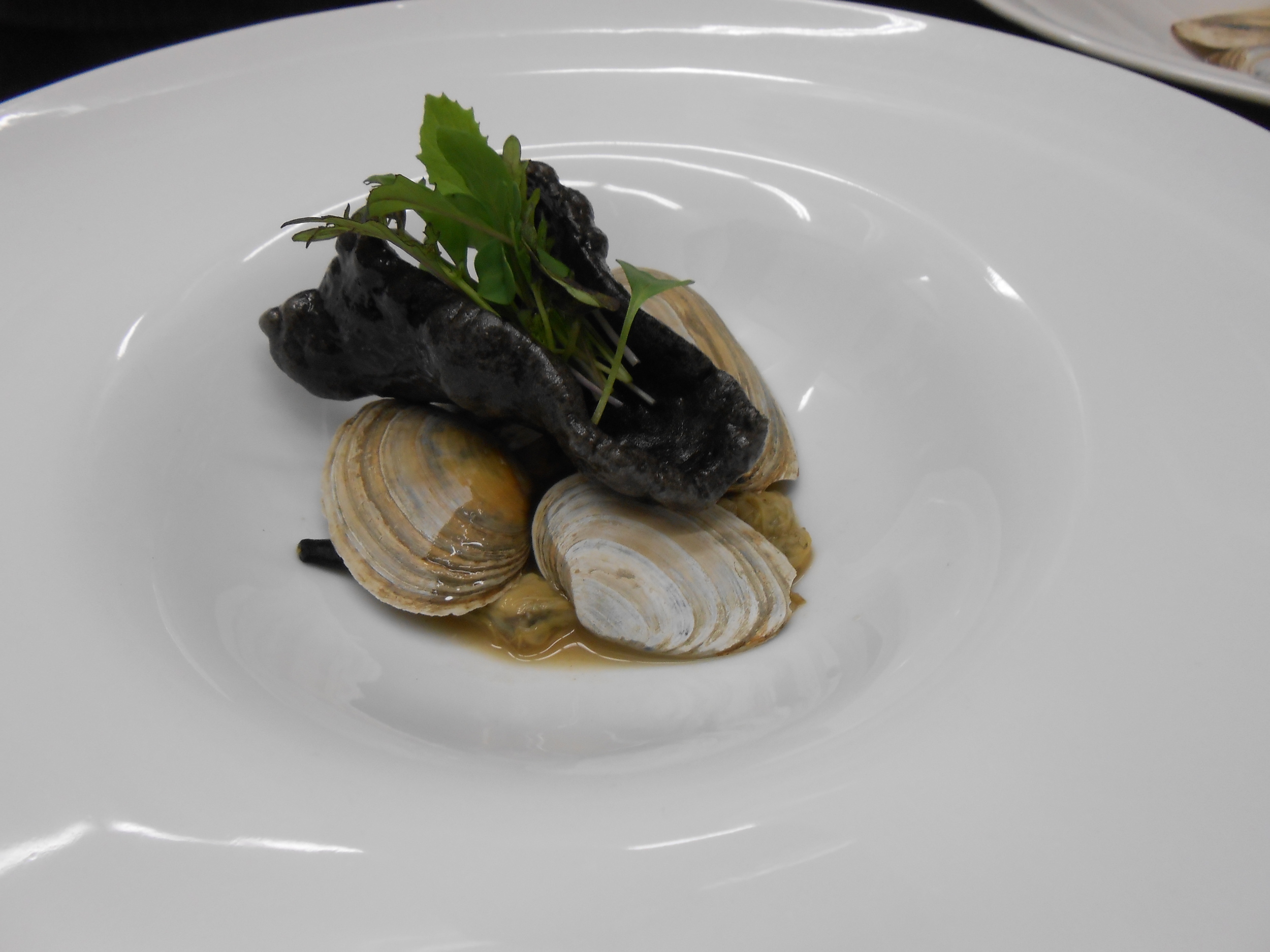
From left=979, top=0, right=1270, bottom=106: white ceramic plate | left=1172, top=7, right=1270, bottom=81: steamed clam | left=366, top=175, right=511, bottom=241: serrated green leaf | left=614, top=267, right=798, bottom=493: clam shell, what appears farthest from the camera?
left=1172, top=7, right=1270, bottom=81: steamed clam

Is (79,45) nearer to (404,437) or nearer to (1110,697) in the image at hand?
(404,437)

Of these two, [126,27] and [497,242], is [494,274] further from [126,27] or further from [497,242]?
[126,27]

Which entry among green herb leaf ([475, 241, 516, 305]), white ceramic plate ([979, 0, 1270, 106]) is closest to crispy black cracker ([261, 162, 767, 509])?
green herb leaf ([475, 241, 516, 305])

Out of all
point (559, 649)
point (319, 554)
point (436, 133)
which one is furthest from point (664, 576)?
point (436, 133)

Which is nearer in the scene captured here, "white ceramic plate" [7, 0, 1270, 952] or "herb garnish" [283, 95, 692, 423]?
"white ceramic plate" [7, 0, 1270, 952]

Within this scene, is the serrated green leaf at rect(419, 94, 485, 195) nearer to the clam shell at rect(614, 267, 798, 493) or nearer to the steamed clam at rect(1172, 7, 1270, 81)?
the clam shell at rect(614, 267, 798, 493)

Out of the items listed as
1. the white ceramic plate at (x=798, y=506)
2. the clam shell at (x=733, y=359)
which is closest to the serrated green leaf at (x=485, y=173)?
the clam shell at (x=733, y=359)
